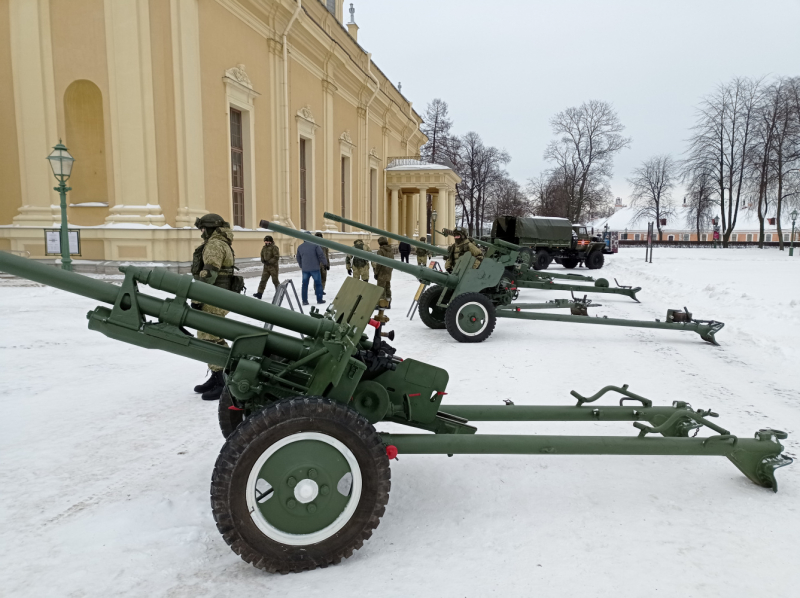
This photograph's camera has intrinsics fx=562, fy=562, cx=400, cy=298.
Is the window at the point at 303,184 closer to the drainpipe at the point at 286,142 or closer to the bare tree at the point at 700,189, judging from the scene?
the drainpipe at the point at 286,142

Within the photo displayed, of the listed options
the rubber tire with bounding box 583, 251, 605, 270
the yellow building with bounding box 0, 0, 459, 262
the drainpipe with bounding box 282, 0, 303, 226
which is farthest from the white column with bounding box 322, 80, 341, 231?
the rubber tire with bounding box 583, 251, 605, 270

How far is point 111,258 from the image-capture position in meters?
13.5

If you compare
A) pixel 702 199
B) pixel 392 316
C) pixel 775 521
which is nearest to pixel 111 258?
pixel 392 316

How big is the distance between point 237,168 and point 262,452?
1644 centimetres

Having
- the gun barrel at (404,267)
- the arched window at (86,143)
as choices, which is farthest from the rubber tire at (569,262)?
the arched window at (86,143)

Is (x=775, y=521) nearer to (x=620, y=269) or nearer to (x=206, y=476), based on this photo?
(x=206, y=476)

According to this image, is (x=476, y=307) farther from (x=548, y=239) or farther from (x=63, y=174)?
(x=548, y=239)

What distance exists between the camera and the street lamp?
39.1 ft

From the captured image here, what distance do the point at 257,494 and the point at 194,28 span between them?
14.7 meters

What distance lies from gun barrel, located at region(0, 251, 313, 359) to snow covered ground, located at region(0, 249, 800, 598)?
1.00 metres

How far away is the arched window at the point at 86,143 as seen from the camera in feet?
47.9

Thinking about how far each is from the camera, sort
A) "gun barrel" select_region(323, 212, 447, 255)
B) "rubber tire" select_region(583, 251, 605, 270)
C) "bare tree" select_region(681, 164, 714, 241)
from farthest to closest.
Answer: "bare tree" select_region(681, 164, 714, 241), "rubber tire" select_region(583, 251, 605, 270), "gun barrel" select_region(323, 212, 447, 255)

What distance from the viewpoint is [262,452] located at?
242 cm

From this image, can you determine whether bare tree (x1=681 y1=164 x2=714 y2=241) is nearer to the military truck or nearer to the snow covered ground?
the military truck
